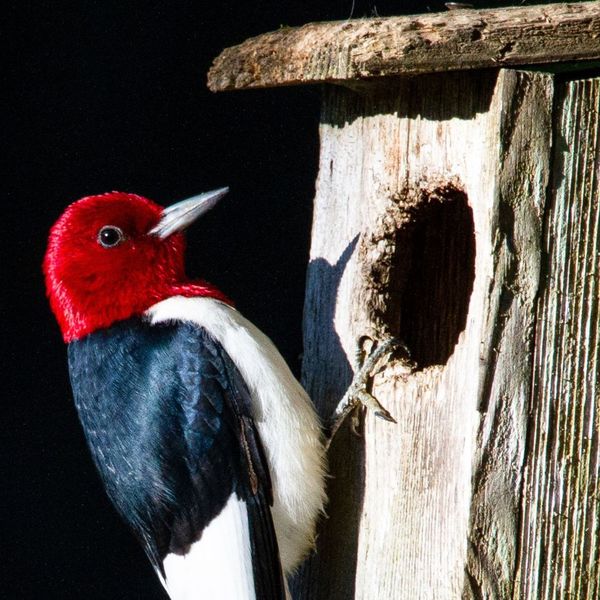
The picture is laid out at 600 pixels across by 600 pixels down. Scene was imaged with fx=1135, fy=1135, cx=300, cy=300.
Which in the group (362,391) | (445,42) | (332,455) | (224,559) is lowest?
(224,559)

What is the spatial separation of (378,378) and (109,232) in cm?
72

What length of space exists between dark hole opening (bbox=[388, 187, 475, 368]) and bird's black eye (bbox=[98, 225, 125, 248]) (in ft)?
2.15

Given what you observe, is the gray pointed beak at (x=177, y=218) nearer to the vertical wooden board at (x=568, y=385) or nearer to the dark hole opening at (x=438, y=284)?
the dark hole opening at (x=438, y=284)

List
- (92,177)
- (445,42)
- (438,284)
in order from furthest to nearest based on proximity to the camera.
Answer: (92,177), (438,284), (445,42)

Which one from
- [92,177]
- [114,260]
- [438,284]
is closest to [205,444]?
[114,260]

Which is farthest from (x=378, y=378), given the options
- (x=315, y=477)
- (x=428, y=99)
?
(x=428, y=99)

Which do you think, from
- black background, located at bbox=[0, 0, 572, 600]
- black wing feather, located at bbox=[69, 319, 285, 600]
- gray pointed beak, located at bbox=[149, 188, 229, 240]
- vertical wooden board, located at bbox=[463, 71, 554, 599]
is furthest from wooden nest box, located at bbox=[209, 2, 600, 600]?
black background, located at bbox=[0, 0, 572, 600]

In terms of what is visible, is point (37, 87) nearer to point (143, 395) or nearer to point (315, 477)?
point (143, 395)

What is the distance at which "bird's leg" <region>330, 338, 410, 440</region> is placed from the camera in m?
2.25

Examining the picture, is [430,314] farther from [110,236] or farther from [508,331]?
[110,236]

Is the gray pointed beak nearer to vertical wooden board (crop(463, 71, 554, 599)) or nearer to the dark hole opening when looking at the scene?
the dark hole opening

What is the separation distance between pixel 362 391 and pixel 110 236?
2.30 feet

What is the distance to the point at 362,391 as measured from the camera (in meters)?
2.28

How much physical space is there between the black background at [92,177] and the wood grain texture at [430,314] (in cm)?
95
